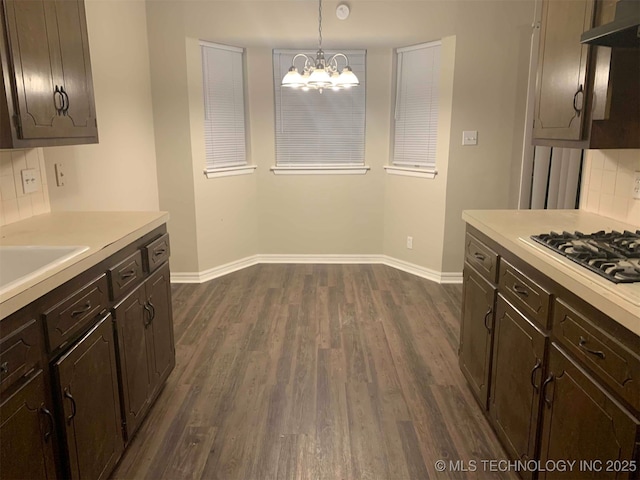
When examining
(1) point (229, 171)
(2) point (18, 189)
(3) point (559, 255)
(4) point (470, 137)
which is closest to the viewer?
(3) point (559, 255)

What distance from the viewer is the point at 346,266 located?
515 cm

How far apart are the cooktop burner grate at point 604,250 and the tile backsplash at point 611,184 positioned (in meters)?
0.29

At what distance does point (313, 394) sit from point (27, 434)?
158 centimetres

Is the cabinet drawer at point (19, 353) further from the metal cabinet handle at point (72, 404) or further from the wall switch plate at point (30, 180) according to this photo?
the wall switch plate at point (30, 180)

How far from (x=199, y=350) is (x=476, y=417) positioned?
1.80 metres

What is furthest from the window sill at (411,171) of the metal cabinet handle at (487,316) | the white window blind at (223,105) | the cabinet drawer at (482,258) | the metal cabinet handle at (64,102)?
the metal cabinet handle at (64,102)

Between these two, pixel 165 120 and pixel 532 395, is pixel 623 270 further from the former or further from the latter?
pixel 165 120

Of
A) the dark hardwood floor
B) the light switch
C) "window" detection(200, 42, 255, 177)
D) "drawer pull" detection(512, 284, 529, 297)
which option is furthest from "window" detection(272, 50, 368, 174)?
"drawer pull" detection(512, 284, 529, 297)

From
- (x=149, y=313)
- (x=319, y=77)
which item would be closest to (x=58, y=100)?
(x=149, y=313)

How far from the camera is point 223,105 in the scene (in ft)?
15.2

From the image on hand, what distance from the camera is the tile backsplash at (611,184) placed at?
88.5 inches

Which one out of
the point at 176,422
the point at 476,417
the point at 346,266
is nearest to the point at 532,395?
the point at 476,417

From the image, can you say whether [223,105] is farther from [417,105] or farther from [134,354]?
[134,354]

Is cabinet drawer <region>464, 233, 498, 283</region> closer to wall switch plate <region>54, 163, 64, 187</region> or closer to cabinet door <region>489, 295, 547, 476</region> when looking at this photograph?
cabinet door <region>489, 295, 547, 476</region>
